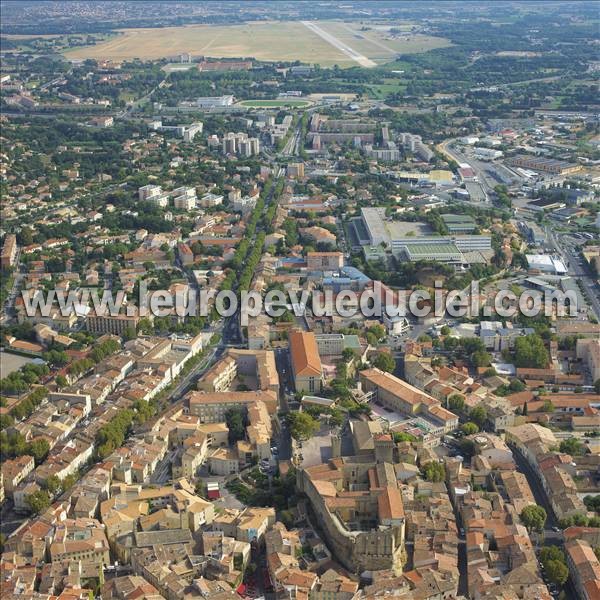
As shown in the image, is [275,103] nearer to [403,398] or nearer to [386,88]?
[386,88]

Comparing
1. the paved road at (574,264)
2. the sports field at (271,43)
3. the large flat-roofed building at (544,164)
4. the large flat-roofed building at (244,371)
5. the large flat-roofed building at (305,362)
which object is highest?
the large flat-roofed building at (305,362)

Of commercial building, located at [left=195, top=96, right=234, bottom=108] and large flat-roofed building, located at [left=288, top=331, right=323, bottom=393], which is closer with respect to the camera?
large flat-roofed building, located at [left=288, top=331, right=323, bottom=393]

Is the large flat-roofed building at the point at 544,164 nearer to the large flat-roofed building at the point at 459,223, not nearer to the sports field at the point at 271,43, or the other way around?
the large flat-roofed building at the point at 459,223

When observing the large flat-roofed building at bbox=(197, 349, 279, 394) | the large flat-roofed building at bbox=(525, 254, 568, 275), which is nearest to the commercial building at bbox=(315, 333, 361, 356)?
the large flat-roofed building at bbox=(197, 349, 279, 394)

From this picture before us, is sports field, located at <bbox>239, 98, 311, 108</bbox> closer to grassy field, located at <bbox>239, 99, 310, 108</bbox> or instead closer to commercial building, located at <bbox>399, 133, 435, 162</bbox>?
grassy field, located at <bbox>239, 99, 310, 108</bbox>

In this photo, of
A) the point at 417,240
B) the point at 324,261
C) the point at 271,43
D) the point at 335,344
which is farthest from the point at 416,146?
the point at 271,43

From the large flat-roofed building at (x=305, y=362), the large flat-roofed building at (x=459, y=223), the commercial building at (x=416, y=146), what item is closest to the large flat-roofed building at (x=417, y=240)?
the large flat-roofed building at (x=459, y=223)

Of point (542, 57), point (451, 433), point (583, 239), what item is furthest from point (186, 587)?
point (542, 57)
